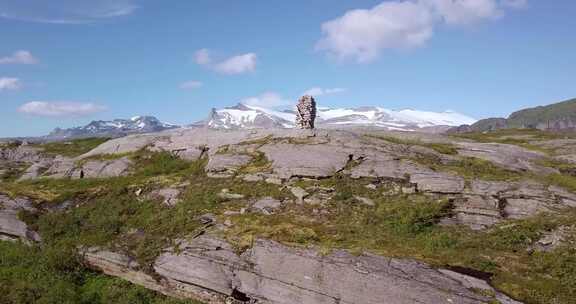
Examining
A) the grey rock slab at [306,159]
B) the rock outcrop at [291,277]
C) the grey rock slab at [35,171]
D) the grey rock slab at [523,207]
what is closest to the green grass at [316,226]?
the rock outcrop at [291,277]

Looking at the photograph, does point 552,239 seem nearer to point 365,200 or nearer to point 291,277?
point 365,200

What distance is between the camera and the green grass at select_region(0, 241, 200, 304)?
25922mm

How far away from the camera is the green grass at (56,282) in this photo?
25.9 meters

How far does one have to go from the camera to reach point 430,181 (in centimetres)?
3356

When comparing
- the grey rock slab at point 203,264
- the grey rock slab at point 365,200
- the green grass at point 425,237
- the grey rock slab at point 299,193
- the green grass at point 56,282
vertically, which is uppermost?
the grey rock slab at point 299,193

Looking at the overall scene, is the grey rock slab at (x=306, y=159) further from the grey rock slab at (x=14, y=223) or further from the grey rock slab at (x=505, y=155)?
the grey rock slab at (x=14, y=223)

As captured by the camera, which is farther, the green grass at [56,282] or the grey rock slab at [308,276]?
the green grass at [56,282]

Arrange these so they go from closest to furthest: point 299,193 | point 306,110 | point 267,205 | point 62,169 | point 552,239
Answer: point 552,239
point 267,205
point 299,193
point 62,169
point 306,110

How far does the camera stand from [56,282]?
27.5 meters

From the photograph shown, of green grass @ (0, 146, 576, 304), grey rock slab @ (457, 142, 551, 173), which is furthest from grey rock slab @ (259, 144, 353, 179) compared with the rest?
grey rock slab @ (457, 142, 551, 173)

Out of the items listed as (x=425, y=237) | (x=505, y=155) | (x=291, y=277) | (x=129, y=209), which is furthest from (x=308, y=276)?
(x=505, y=155)

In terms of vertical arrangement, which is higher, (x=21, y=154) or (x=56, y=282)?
(x=21, y=154)

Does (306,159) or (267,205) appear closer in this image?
(267,205)

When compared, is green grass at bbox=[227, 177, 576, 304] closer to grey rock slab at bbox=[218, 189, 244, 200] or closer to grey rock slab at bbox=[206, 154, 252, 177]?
grey rock slab at bbox=[218, 189, 244, 200]
